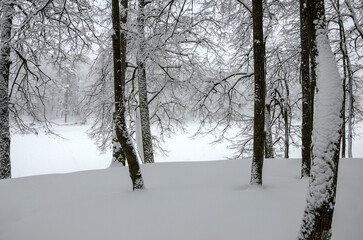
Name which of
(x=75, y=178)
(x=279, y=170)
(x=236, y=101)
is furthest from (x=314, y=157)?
(x=236, y=101)

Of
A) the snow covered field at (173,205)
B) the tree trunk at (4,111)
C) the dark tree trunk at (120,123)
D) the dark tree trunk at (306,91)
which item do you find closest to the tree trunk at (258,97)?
the snow covered field at (173,205)

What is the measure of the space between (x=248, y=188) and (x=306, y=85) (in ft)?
9.00

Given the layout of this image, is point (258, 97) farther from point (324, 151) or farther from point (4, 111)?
point (4, 111)

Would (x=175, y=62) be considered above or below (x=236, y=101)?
above

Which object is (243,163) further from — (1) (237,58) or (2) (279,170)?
(1) (237,58)

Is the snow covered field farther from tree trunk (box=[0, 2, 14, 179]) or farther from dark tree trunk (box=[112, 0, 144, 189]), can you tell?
tree trunk (box=[0, 2, 14, 179])

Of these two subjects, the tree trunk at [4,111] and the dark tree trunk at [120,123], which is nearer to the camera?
the dark tree trunk at [120,123]

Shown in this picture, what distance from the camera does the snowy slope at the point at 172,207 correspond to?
103 inches

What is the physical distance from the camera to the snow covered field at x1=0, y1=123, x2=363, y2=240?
2611 mm

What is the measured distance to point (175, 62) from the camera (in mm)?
8461

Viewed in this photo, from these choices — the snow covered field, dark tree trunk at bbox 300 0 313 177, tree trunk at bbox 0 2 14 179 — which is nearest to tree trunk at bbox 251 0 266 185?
the snow covered field

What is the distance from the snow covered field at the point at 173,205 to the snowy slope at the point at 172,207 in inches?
0.5

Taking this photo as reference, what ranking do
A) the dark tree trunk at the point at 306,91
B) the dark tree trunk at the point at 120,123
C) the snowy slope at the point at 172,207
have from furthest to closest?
1. the dark tree trunk at the point at 306,91
2. the dark tree trunk at the point at 120,123
3. the snowy slope at the point at 172,207

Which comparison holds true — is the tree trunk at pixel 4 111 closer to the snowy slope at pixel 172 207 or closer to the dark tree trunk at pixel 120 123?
the snowy slope at pixel 172 207
